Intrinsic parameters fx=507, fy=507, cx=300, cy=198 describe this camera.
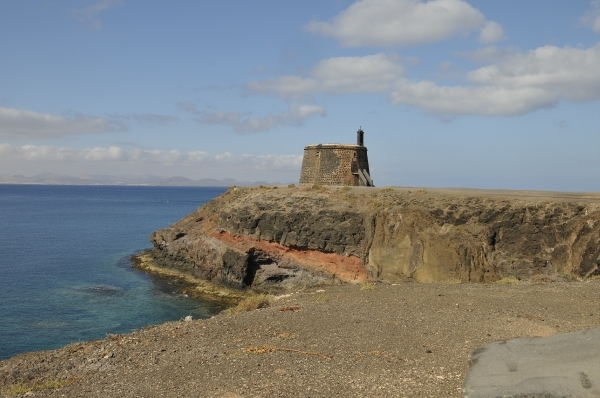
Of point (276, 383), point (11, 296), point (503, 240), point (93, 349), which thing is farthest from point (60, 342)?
point (503, 240)

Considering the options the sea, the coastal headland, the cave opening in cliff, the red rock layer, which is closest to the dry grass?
the coastal headland

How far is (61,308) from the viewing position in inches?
992

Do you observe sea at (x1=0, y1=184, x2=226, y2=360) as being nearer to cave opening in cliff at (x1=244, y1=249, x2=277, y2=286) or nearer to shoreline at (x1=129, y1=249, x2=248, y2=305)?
shoreline at (x1=129, y1=249, x2=248, y2=305)

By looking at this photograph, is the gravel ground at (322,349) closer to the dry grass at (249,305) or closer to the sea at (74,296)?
the dry grass at (249,305)

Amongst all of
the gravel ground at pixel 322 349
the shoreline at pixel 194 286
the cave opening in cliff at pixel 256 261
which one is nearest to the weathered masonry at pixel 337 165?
the cave opening in cliff at pixel 256 261

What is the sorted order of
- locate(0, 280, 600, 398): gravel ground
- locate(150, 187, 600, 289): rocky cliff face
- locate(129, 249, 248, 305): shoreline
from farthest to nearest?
locate(129, 249, 248, 305): shoreline < locate(150, 187, 600, 289): rocky cliff face < locate(0, 280, 600, 398): gravel ground

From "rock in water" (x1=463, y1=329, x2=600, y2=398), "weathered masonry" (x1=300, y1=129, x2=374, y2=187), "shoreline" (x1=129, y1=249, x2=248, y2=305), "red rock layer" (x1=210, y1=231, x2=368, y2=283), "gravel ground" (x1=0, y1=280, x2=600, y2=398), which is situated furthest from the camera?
"weathered masonry" (x1=300, y1=129, x2=374, y2=187)

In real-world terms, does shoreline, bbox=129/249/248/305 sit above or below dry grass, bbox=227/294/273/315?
below

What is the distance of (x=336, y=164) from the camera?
3984 cm

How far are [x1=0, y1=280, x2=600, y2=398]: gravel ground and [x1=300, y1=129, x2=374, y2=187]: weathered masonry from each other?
2384cm

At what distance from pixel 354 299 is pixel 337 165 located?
2444 centimetres

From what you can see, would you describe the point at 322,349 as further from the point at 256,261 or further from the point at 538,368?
the point at 256,261

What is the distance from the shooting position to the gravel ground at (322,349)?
886cm

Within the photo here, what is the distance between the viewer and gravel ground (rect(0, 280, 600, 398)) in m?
8.86
